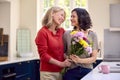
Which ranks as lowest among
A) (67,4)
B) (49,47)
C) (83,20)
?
(49,47)

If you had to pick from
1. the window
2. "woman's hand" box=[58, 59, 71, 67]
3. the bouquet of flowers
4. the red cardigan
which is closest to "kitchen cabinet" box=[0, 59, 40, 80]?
the window

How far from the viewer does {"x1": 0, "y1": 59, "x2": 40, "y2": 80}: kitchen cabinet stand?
386 centimetres

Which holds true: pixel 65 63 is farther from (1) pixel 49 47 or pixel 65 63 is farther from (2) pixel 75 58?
(1) pixel 49 47

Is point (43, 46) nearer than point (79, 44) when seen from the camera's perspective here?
No

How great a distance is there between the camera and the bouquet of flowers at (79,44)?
1.95 m

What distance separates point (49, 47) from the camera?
2.15 meters

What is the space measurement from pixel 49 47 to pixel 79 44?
11.8 inches

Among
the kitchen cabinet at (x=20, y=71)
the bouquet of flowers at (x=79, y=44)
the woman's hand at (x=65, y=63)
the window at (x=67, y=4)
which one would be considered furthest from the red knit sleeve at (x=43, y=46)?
the window at (x=67, y=4)

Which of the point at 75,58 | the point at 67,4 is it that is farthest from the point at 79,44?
the point at 67,4

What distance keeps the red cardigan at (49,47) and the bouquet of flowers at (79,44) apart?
7.4 inches

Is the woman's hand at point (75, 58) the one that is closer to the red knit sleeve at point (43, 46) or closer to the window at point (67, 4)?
the red knit sleeve at point (43, 46)

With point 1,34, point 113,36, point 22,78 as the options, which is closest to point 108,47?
point 113,36

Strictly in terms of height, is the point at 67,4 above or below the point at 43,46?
above

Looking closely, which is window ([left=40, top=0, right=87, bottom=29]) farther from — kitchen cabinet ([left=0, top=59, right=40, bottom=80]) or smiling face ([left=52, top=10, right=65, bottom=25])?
smiling face ([left=52, top=10, right=65, bottom=25])
